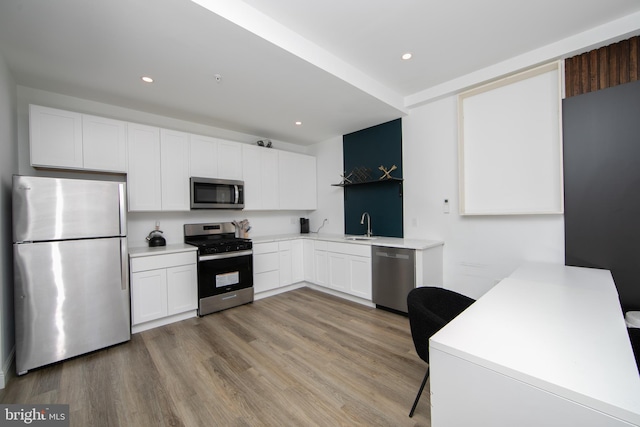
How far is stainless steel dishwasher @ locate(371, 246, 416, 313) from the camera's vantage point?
2.92 m

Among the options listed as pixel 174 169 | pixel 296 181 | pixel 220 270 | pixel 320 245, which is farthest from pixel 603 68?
pixel 174 169

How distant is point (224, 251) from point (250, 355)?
144 centimetres

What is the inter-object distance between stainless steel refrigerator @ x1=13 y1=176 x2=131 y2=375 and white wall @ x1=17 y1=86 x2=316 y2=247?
0.85 meters

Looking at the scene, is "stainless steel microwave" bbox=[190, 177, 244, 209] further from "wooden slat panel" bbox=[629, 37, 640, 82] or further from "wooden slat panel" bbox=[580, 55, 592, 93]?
"wooden slat panel" bbox=[629, 37, 640, 82]

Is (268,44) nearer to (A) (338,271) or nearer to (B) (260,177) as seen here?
(B) (260,177)

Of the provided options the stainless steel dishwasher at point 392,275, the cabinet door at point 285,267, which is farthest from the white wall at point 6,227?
the stainless steel dishwasher at point 392,275

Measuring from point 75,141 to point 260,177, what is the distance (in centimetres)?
218

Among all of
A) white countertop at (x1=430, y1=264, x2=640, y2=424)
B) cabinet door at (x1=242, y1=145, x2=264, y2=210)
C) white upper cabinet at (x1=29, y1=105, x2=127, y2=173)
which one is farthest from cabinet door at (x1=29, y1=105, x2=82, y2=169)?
white countertop at (x1=430, y1=264, x2=640, y2=424)

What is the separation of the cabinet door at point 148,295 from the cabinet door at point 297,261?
5.96 feet

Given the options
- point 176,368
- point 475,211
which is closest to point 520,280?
point 475,211

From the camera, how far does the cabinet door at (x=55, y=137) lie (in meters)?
2.42

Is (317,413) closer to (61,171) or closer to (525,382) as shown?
(525,382)

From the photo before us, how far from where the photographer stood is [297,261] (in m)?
4.17

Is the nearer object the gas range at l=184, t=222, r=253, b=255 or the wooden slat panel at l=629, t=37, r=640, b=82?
the wooden slat panel at l=629, t=37, r=640, b=82
